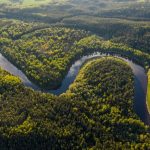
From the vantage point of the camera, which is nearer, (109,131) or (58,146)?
(58,146)

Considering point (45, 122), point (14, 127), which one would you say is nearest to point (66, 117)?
point (45, 122)

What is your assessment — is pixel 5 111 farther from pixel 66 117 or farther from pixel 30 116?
pixel 66 117

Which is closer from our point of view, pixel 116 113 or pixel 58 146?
pixel 58 146

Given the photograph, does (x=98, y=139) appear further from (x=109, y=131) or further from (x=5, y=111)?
(x=5, y=111)

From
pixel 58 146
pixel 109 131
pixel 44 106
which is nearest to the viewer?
pixel 58 146

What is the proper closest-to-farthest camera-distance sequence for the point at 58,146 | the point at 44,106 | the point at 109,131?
the point at 58,146
the point at 109,131
the point at 44,106

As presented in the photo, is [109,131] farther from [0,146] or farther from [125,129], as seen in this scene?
[0,146]

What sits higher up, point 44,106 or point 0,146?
point 44,106

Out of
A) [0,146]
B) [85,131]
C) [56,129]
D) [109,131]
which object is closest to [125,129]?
[109,131]

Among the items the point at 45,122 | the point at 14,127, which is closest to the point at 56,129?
the point at 45,122
